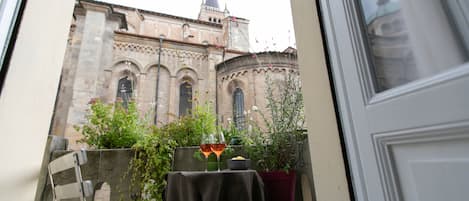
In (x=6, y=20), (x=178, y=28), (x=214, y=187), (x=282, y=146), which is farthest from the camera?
(x=178, y=28)

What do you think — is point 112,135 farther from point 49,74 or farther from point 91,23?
point 91,23

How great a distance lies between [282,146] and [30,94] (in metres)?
1.90

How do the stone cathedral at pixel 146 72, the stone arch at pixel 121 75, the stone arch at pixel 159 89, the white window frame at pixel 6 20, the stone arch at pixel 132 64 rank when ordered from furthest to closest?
1. the stone arch at pixel 159 89
2. the stone arch at pixel 132 64
3. the stone arch at pixel 121 75
4. the stone cathedral at pixel 146 72
5. the white window frame at pixel 6 20

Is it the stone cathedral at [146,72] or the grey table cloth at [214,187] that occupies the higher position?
the stone cathedral at [146,72]

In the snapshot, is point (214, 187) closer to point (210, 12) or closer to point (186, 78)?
point (186, 78)

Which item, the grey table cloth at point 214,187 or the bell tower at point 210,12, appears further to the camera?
the bell tower at point 210,12

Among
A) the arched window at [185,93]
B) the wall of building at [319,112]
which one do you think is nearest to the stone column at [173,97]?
the arched window at [185,93]

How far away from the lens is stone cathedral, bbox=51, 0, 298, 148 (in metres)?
6.91

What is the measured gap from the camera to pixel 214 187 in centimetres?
142

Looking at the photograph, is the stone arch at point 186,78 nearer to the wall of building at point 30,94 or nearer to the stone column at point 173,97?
the stone column at point 173,97

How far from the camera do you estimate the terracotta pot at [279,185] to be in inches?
74.4

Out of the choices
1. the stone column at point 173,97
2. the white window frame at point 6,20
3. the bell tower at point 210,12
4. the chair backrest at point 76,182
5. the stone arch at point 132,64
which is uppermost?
the bell tower at point 210,12

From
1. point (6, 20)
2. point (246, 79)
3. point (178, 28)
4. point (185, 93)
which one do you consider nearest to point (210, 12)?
point (178, 28)

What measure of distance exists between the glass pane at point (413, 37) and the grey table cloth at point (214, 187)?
1.10 metres
